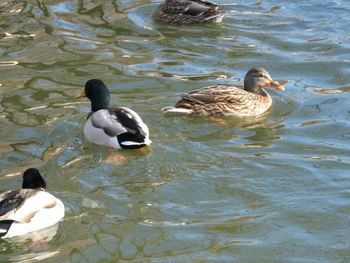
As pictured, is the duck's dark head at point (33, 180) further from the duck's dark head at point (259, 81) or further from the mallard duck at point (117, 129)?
the duck's dark head at point (259, 81)

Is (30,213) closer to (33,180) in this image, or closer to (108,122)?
(33,180)

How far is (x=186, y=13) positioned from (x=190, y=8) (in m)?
0.12

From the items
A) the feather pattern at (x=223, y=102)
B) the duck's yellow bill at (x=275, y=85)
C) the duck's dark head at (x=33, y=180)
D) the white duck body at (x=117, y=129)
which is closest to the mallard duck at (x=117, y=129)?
the white duck body at (x=117, y=129)

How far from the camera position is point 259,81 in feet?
34.8

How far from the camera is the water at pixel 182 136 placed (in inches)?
271

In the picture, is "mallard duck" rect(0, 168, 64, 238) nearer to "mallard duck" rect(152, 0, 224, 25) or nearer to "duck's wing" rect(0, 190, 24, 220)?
"duck's wing" rect(0, 190, 24, 220)

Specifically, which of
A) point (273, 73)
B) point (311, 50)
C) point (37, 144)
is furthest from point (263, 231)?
point (311, 50)

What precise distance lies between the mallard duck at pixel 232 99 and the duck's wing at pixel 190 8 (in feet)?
11.6

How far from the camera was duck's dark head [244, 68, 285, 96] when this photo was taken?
10570 millimetres

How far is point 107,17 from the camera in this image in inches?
548

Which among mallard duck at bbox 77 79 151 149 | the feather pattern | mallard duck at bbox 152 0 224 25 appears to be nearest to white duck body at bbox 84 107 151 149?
mallard duck at bbox 77 79 151 149

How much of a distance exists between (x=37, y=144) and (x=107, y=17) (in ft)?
17.5

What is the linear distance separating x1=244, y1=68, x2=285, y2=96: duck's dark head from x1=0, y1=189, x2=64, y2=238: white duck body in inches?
166

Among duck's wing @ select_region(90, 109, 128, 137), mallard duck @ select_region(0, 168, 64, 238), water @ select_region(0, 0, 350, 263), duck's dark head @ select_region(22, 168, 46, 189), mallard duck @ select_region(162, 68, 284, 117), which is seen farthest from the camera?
mallard duck @ select_region(162, 68, 284, 117)
